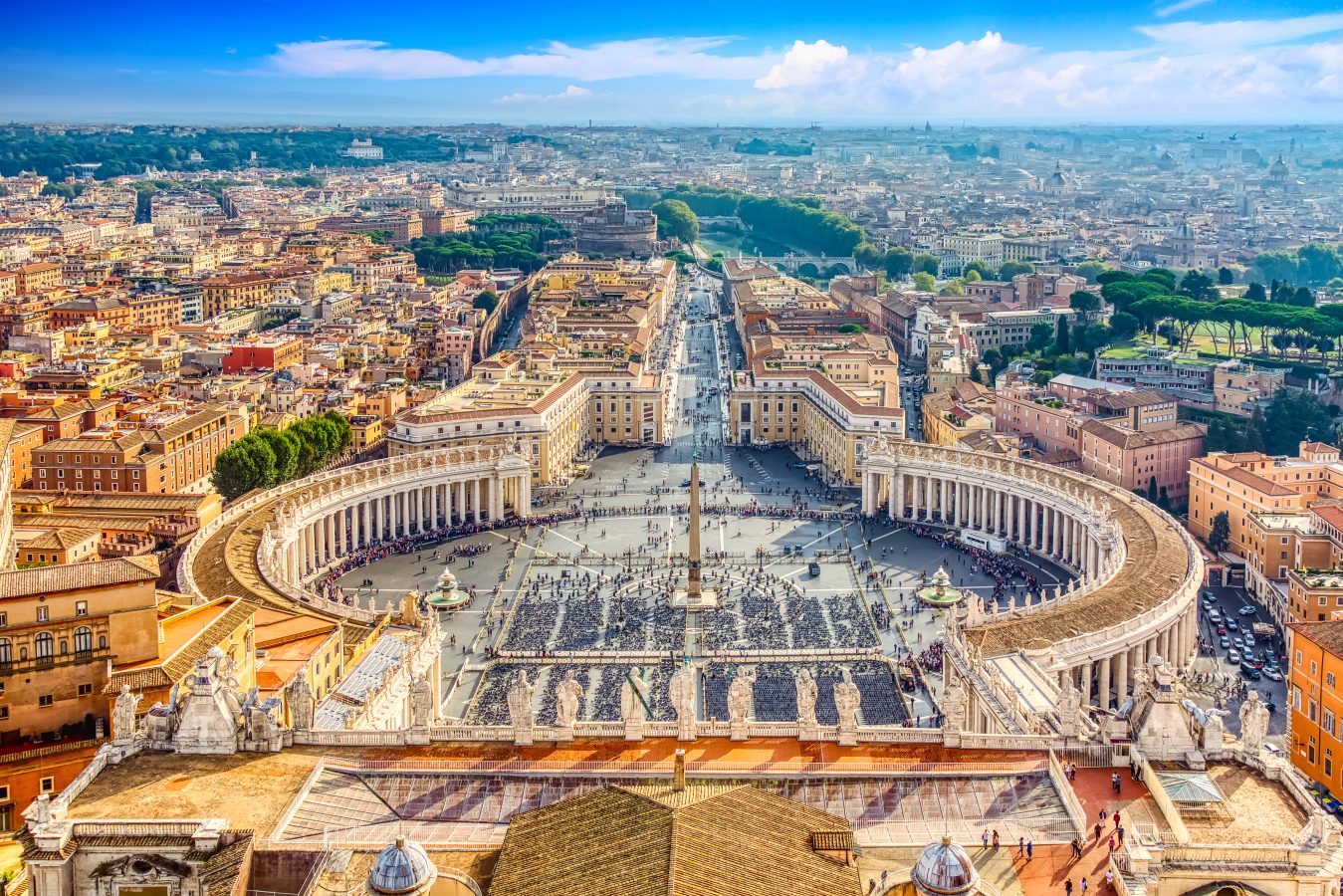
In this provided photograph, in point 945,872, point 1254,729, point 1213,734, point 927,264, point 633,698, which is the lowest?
point 633,698

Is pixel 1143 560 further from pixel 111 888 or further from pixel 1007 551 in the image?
pixel 111 888

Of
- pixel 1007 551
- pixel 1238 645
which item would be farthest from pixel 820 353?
pixel 1238 645

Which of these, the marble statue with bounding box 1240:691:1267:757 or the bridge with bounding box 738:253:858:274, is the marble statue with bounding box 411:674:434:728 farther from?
the bridge with bounding box 738:253:858:274

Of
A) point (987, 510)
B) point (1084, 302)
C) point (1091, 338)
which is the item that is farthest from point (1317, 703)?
point (1084, 302)

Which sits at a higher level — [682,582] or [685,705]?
[685,705]

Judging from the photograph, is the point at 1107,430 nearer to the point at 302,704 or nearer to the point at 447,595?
the point at 447,595

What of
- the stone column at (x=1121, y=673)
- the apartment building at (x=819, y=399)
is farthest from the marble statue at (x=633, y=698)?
the apartment building at (x=819, y=399)
